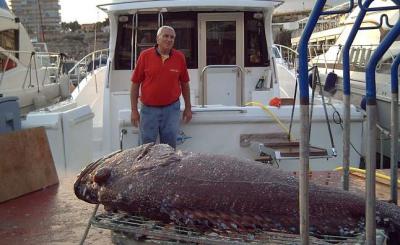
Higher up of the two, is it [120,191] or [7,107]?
[7,107]

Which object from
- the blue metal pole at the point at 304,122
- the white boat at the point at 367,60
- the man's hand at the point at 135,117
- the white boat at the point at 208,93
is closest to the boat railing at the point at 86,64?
the white boat at the point at 208,93

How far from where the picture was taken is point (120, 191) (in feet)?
10.8

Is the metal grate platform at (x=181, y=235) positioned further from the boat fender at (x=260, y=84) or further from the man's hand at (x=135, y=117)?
the boat fender at (x=260, y=84)

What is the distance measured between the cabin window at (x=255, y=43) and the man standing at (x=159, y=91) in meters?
3.28

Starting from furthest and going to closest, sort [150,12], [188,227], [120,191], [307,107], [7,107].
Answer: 1. [150,12]
2. [7,107]
3. [120,191]
4. [188,227]
5. [307,107]

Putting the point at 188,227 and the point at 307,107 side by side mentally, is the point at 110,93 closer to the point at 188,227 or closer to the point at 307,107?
the point at 188,227

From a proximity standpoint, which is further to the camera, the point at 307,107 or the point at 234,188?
the point at 234,188

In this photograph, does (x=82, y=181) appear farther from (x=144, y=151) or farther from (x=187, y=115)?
(x=187, y=115)

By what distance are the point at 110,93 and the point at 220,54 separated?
7.01ft

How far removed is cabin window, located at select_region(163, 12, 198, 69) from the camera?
29.3 ft

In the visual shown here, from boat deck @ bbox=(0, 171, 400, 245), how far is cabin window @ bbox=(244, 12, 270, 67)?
463 cm

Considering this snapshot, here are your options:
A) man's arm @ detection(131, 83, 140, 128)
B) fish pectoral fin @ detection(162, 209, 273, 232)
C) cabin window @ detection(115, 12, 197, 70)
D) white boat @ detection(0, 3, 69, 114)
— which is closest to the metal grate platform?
fish pectoral fin @ detection(162, 209, 273, 232)

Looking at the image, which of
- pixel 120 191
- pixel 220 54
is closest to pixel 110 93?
pixel 220 54

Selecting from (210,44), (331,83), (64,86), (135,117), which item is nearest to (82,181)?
(135,117)
